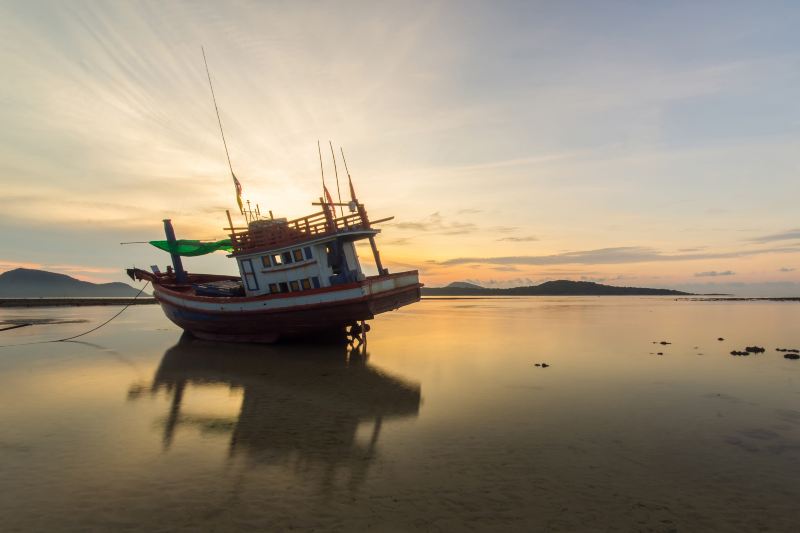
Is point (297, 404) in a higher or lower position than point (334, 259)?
lower

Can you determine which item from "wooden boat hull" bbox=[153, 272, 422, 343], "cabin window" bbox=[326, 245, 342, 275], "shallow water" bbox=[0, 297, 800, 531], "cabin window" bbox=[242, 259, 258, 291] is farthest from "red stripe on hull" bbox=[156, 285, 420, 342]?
"shallow water" bbox=[0, 297, 800, 531]

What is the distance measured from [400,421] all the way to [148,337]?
26968mm

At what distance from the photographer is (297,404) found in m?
12.4

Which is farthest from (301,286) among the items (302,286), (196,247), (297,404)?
(196,247)

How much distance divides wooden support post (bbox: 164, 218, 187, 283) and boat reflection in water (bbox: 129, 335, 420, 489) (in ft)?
43.6

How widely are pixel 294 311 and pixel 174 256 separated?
1749 centimetres

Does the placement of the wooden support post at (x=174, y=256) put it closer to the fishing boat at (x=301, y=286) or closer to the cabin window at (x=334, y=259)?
the fishing boat at (x=301, y=286)

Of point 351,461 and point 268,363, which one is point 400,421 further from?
point 268,363

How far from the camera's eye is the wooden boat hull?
2134cm

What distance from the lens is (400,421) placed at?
1090cm

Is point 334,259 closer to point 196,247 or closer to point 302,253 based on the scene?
point 302,253

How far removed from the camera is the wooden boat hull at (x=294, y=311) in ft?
70.0

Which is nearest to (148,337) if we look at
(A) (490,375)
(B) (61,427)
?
(B) (61,427)

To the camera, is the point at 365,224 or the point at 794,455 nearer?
the point at 794,455
